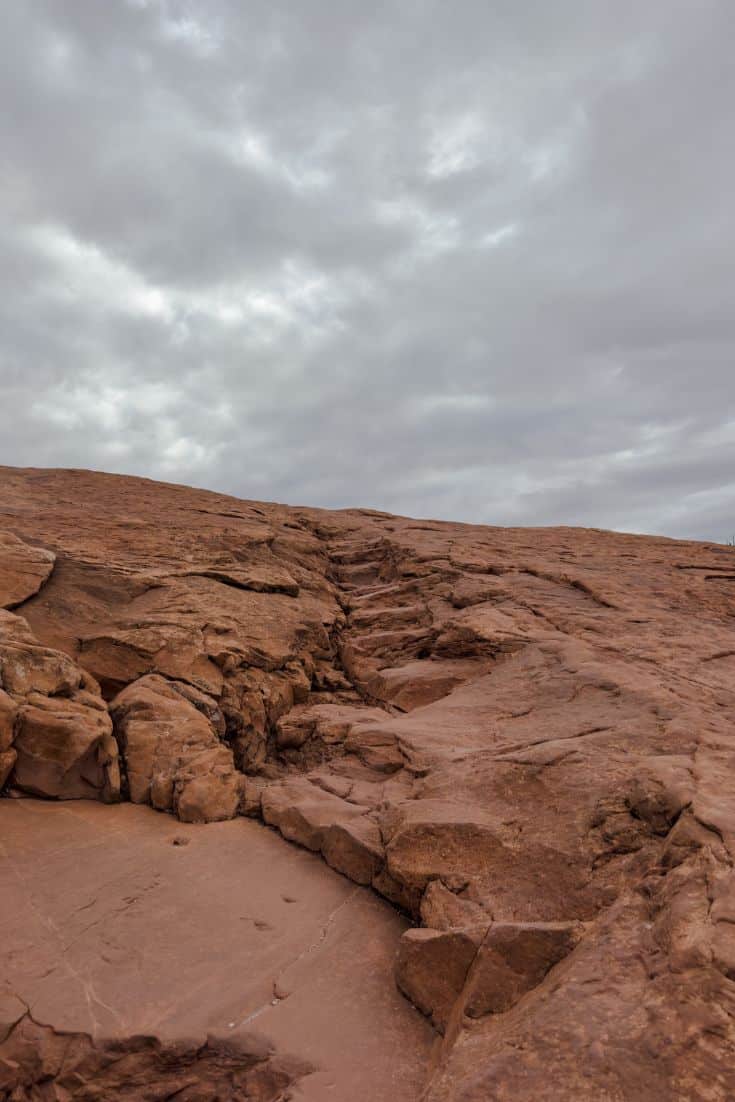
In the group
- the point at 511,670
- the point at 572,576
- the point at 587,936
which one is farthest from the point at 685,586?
the point at 587,936

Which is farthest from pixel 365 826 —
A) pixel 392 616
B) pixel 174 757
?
pixel 392 616

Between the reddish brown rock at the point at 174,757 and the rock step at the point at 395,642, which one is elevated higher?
the rock step at the point at 395,642

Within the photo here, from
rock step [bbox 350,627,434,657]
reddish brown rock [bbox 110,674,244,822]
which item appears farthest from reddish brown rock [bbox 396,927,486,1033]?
rock step [bbox 350,627,434,657]

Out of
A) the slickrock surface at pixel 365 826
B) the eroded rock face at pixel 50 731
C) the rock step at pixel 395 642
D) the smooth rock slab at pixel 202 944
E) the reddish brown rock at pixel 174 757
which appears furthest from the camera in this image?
the rock step at pixel 395 642

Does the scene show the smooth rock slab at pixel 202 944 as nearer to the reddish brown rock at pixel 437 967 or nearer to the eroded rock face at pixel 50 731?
the reddish brown rock at pixel 437 967

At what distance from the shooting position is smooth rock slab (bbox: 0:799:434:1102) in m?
3.09

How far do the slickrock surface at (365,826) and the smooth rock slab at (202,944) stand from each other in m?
0.02

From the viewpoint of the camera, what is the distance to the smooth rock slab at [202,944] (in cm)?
309

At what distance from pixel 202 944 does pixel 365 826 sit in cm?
140

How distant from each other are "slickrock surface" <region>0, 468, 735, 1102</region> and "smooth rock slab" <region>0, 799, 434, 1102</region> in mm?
18

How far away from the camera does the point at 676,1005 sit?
2412 millimetres

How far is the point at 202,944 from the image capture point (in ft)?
12.1

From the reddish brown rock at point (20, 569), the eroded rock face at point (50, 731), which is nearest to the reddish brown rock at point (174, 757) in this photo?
the eroded rock face at point (50, 731)

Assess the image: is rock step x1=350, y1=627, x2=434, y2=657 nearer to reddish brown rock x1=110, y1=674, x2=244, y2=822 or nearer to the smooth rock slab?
reddish brown rock x1=110, y1=674, x2=244, y2=822
